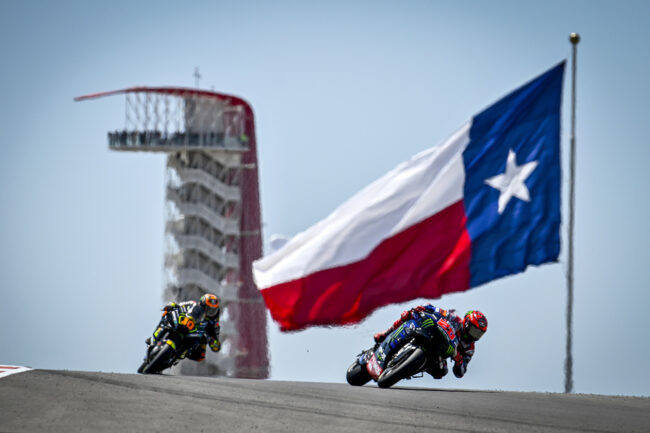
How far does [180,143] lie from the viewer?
336 feet

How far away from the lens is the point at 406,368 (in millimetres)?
16938

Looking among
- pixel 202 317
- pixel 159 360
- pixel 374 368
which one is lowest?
pixel 159 360

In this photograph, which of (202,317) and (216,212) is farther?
(216,212)

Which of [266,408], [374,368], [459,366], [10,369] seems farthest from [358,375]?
[266,408]

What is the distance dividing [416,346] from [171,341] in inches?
229

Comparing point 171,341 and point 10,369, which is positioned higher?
point 171,341

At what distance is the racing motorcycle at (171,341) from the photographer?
21250 mm

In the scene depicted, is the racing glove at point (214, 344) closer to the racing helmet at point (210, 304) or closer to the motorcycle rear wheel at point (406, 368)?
the racing helmet at point (210, 304)

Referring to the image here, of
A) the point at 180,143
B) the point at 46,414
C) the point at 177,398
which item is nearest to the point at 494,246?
the point at 177,398

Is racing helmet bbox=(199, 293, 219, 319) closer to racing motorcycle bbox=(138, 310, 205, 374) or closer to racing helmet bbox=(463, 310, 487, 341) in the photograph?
racing motorcycle bbox=(138, 310, 205, 374)

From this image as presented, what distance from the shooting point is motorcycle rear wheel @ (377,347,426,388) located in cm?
1692

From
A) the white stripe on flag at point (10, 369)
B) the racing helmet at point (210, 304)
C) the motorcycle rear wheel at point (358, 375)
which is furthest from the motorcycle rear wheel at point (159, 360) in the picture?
the white stripe on flag at point (10, 369)

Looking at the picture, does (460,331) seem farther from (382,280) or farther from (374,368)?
(382,280)

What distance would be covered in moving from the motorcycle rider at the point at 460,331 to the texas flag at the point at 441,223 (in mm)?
3000
